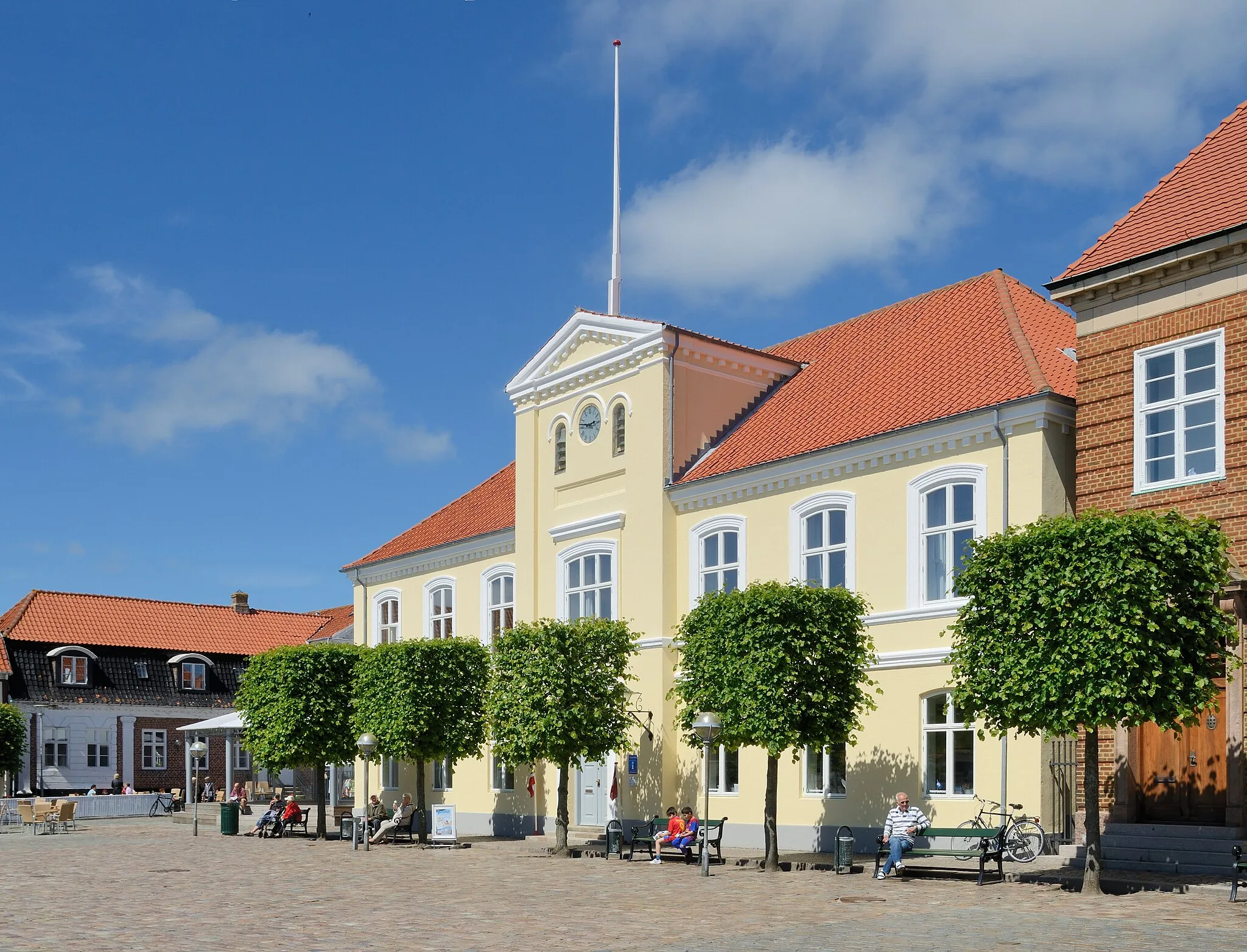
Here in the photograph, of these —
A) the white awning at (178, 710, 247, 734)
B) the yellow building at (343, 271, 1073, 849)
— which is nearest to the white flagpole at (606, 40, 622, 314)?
the yellow building at (343, 271, 1073, 849)

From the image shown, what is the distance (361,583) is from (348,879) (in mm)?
20521

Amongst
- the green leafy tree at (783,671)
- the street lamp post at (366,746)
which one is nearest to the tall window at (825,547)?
the green leafy tree at (783,671)

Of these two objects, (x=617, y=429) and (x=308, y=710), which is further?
(x=308, y=710)

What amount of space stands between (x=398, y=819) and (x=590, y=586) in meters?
6.84

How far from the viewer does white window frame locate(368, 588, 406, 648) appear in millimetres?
40719

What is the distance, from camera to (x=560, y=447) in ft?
112

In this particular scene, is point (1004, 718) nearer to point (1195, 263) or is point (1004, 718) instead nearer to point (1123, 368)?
point (1123, 368)

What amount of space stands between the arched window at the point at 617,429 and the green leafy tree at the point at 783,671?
27.0 ft

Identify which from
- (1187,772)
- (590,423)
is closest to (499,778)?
(590,423)

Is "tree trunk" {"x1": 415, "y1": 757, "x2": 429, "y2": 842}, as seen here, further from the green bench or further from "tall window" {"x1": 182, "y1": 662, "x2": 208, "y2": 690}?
"tall window" {"x1": 182, "y1": 662, "x2": 208, "y2": 690}

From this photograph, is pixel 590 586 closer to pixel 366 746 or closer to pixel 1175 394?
pixel 366 746

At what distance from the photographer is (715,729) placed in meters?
23.9

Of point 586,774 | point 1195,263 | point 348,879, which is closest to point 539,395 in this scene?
point 586,774

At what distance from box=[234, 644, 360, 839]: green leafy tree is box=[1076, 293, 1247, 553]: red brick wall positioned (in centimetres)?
2019
